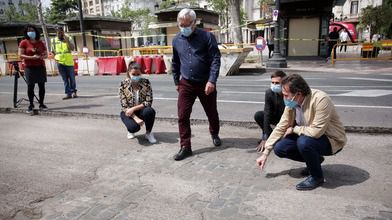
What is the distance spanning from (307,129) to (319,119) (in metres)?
0.17

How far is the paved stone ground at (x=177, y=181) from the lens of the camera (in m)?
2.92

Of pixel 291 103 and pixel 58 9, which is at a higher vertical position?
pixel 58 9

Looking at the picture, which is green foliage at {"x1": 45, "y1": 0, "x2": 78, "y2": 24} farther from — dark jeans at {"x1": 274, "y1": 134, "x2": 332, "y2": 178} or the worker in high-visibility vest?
dark jeans at {"x1": 274, "y1": 134, "x2": 332, "y2": 178}

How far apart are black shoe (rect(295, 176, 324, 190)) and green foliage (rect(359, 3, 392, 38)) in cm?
3132

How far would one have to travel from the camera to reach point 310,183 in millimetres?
3281

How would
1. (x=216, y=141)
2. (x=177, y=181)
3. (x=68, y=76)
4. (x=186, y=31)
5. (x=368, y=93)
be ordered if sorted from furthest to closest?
1. (x=68, y=76)
2. (x=368, y=93)
3. (x=216, y=141)
4. (x=186, y=31)
5. (x=177, y=181)

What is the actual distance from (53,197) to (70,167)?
2.80 feet

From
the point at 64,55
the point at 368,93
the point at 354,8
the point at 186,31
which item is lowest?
the point at 368,93

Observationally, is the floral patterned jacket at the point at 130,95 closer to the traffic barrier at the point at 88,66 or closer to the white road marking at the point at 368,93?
the white road marking at the point at 368,93

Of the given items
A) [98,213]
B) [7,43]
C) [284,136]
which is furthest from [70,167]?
[7,43]

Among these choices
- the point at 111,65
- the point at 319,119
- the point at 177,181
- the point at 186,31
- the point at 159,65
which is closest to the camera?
the point at 319,119

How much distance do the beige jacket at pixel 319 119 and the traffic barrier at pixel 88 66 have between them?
16162mm

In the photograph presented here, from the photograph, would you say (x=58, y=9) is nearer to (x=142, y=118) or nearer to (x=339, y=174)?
(x=142, y=118)

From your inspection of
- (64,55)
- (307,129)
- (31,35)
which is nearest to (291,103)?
(307,129)
